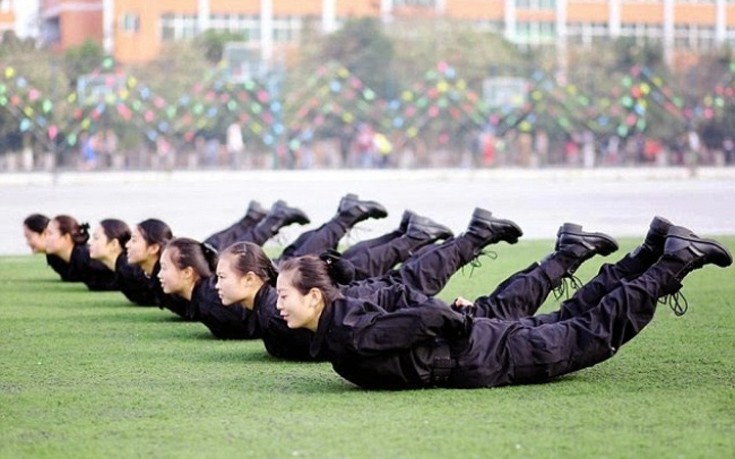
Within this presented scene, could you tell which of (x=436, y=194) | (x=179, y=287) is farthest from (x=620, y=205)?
(x=179, y=287)

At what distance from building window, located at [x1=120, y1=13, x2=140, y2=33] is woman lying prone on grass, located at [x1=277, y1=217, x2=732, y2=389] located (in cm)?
6243

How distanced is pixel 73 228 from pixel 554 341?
19.2 ft

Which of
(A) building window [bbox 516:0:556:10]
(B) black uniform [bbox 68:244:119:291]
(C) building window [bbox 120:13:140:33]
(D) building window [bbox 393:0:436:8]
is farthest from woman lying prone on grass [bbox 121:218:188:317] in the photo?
(A) building window [bbox 516:0:556:10]

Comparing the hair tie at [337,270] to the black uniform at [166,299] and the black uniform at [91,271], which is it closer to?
the black uniform at [166,299]

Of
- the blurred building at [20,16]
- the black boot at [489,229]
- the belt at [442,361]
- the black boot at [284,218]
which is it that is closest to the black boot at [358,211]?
the black boot at [284,218]

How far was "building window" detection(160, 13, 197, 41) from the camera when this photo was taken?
Answer: 6988 centimetres

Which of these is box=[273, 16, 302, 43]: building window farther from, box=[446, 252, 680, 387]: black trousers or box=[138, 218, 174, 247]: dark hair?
box=[446, 252, 680, 387]: black trousers

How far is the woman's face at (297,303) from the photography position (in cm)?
673

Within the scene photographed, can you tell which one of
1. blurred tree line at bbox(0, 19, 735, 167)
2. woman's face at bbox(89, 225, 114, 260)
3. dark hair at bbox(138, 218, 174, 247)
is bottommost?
woman's face at bbox(89, 225, 114, 260)

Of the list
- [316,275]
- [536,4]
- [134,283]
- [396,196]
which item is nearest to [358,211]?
[134,283]

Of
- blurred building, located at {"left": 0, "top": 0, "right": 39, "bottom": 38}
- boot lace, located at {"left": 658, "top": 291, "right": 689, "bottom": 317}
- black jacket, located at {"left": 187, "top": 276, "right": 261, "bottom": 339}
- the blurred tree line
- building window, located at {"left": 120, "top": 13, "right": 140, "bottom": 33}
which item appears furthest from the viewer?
blurred building, located at {"left": 0, "top": 0, "right": 39, "bottom": 38}

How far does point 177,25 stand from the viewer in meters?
70.4

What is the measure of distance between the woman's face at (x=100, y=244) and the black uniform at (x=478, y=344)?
13.9 ft

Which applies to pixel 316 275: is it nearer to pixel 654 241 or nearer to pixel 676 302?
pixel 676 302
